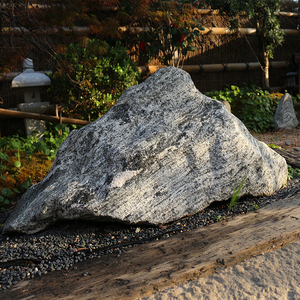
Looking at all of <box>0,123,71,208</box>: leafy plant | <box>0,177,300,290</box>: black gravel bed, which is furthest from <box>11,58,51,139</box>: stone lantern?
<box>0,177,300,290</box>: black gravel bed

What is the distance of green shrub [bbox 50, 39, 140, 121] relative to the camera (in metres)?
4.50

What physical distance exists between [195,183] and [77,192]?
886 mm

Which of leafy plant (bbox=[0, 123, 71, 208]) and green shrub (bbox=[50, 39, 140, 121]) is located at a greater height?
green shrub (bbox=[50, 39, 140, 121])

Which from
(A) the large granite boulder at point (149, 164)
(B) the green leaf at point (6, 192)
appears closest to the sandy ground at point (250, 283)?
(A) the large granite boulder at point (149, 164)

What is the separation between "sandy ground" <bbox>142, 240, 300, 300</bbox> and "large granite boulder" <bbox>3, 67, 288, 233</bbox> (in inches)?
24.8

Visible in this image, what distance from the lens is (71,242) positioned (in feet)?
6.66

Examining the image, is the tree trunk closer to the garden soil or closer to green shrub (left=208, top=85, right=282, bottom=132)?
green shrub (left=208, top=85, right=282, bottom=132)

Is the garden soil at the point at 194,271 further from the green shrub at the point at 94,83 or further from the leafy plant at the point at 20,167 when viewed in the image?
the green shrub at the point at 94,83

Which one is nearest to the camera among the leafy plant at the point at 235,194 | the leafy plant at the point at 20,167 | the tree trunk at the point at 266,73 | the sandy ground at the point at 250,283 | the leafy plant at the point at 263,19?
the sandy ground at the point at 250,283

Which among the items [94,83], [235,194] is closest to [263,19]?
[94,83]

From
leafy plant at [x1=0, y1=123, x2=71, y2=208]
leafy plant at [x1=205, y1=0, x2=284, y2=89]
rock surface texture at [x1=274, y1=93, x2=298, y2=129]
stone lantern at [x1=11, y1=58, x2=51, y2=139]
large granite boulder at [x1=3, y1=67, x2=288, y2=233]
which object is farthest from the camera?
leafy plant at [x1=205, y1=0, x2=284, y2=89]

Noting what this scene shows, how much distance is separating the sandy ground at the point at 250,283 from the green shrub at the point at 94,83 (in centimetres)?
347

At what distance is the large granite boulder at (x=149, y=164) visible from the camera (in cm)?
207

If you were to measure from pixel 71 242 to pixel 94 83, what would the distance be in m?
3.16
